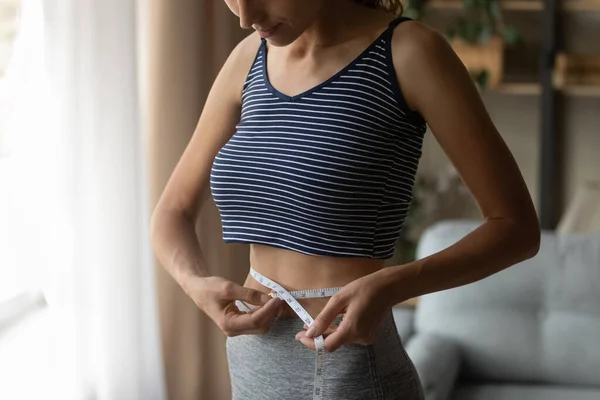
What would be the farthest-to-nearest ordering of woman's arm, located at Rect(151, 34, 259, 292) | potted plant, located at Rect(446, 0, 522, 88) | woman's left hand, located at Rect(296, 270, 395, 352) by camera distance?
potted plant, located at Rect(446, 0, 522, 88) → woman's arm, located at Rect(151, 34, 259, 292) → woman's left hand, located at Rect(296, 270, 395, 352)

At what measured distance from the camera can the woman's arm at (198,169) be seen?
1125 millimetres

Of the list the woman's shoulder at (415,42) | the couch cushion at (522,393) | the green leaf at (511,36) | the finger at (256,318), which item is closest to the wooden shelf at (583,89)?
the green leaf at (511,36)

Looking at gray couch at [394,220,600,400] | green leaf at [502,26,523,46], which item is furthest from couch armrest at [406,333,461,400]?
green leaf at [502,26,523,46]

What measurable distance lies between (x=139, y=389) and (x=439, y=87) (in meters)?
1.31

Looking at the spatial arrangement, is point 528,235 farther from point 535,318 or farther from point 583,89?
point 583,89

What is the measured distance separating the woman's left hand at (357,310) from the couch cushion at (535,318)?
1.71 metres

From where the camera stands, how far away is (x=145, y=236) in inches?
77.0

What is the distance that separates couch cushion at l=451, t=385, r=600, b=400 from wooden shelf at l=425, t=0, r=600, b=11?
5.09ft

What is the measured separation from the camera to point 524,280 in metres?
2.60

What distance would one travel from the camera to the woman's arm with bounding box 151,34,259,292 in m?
1.12

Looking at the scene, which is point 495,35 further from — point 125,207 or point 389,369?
point 389,369

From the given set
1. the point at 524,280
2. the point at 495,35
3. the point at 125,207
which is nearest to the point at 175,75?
the point at 125,207

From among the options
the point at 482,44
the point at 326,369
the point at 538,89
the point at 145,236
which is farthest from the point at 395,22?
the point at 538,89

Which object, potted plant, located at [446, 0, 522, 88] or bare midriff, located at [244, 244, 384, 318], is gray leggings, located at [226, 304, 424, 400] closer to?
bare midriff, located at [244, 244, 384, 318]
